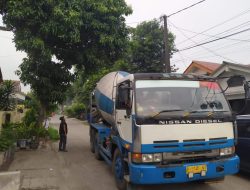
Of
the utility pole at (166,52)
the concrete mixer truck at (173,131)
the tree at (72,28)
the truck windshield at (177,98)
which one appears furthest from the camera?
the utility pole at (166,52)

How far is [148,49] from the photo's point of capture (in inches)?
944

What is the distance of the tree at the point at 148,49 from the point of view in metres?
24.1

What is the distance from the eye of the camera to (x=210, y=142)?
636 cm

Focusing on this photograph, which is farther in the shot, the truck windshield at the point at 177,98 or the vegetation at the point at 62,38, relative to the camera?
the vegetation at the point at 62,38

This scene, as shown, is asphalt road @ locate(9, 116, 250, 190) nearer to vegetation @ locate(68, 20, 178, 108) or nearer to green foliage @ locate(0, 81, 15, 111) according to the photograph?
green foliage @ locate(0, 81, 15, 111)

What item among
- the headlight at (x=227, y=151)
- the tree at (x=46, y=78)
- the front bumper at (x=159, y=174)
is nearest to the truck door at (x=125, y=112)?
the front bumper at (x=159, y=174)

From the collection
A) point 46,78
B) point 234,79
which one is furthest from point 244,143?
point 46,78

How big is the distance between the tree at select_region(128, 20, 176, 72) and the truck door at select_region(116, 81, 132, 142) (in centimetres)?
1690

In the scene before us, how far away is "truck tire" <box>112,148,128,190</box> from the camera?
6.97m

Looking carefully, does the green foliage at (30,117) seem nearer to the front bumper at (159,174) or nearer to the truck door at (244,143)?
the truck door at (244,143)

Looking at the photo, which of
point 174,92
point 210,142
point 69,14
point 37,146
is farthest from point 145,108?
point 37,146

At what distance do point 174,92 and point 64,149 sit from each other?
811cm

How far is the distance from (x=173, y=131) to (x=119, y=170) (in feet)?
6.08

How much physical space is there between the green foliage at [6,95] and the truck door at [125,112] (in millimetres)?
8614
